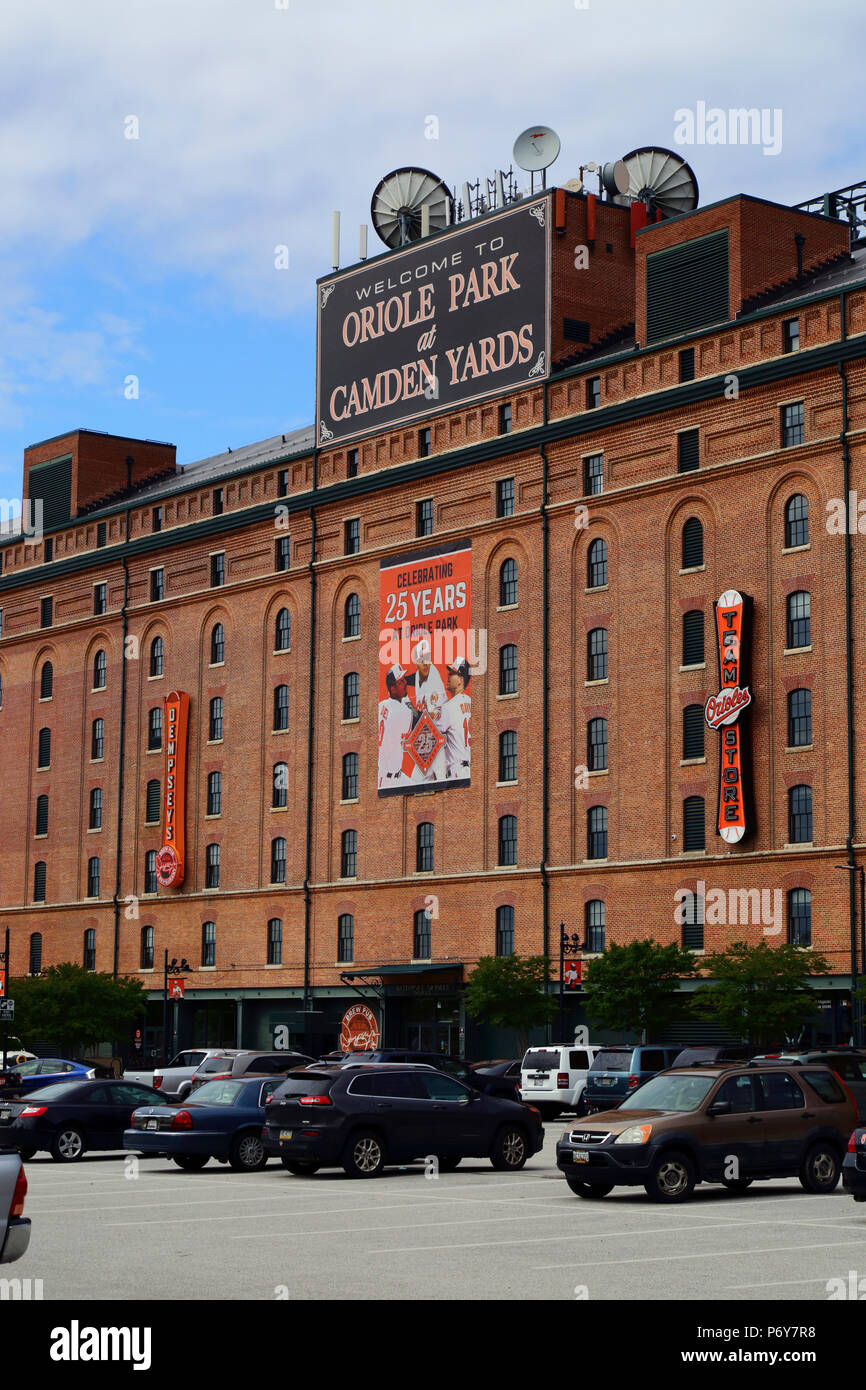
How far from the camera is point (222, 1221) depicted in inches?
847

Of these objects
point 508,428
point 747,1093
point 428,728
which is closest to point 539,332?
point 508,428

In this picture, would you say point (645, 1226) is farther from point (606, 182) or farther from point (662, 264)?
point (606, 182)

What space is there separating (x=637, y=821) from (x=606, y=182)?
2501 centimetres

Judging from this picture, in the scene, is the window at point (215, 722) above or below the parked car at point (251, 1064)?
above

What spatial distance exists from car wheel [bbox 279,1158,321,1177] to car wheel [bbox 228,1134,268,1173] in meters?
1.26

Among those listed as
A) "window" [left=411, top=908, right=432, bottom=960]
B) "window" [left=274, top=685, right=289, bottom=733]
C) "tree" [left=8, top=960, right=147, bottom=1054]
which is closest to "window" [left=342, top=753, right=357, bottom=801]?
"window" [left=274, top=685, right=289, bottom=733]

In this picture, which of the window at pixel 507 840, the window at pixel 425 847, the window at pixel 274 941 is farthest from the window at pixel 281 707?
the window at pixel 507 840

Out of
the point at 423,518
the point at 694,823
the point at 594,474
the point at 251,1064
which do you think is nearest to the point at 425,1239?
the point at 251,1064

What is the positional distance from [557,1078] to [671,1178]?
888 inches

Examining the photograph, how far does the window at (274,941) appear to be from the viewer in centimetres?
7125

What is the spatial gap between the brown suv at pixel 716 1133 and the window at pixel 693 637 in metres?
32.0

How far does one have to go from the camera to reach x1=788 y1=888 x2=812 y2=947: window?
52.3m

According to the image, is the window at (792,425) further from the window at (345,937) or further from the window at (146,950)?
the window at (146,950)

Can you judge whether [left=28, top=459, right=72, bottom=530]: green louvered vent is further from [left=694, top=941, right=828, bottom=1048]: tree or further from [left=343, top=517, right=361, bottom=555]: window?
[left=694, top=941, right=828, bottom=1048]: tree
